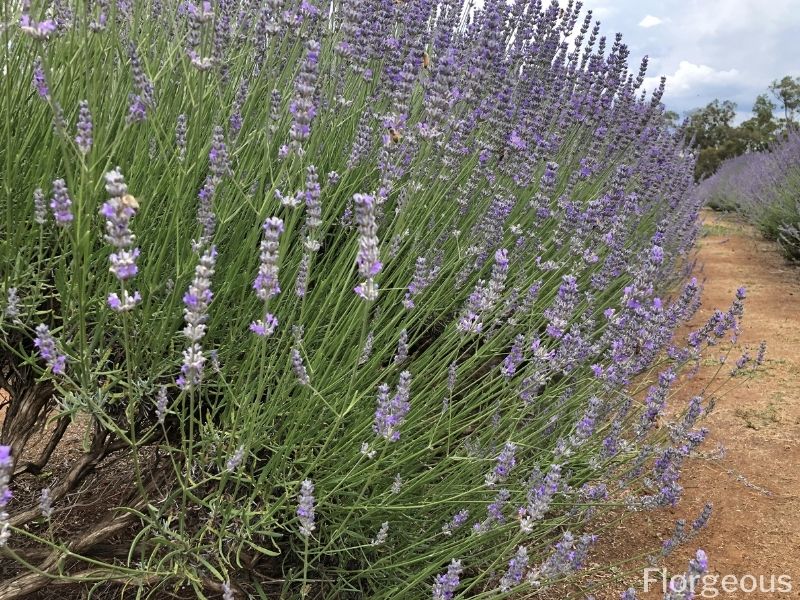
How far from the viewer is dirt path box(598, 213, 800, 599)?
2.45 m

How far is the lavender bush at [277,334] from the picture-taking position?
1504mm

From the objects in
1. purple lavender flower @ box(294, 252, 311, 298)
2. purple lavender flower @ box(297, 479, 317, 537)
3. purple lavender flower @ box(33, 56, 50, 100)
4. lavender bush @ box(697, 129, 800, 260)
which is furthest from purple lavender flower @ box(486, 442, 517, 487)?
lavender bush @ box(697, 129, 800, 260)

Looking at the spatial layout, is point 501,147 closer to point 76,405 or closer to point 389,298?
point 389,298

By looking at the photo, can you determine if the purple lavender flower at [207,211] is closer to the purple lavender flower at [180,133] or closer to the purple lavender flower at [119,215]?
→ the purple lavender flower at [180,133]

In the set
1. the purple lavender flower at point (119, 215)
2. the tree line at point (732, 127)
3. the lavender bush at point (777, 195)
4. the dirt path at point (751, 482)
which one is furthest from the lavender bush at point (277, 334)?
the tree line at point (732, 127)

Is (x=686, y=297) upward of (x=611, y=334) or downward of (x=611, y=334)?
upward

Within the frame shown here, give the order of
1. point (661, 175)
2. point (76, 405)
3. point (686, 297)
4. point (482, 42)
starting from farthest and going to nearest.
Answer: point (661, 175)
point (482, 42)
point (686, 297)
point (76, 405)

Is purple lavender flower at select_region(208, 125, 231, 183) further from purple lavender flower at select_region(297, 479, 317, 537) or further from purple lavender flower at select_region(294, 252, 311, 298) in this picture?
purple lavender flower at select_region(297, 479, 317, 537)

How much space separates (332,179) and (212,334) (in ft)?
1.88

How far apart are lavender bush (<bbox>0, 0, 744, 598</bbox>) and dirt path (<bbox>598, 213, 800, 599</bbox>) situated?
1.35 ft

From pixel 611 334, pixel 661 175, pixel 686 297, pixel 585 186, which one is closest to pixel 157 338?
pixel 611 334

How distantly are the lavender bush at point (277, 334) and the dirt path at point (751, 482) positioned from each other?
0.41 m

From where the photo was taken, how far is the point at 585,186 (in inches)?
138

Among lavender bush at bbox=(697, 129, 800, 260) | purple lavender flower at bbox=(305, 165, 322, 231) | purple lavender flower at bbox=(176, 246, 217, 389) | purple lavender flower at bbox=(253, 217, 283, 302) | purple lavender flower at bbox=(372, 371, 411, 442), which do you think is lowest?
purple lavender flower at bbox=(372, 371, 411, 442)
